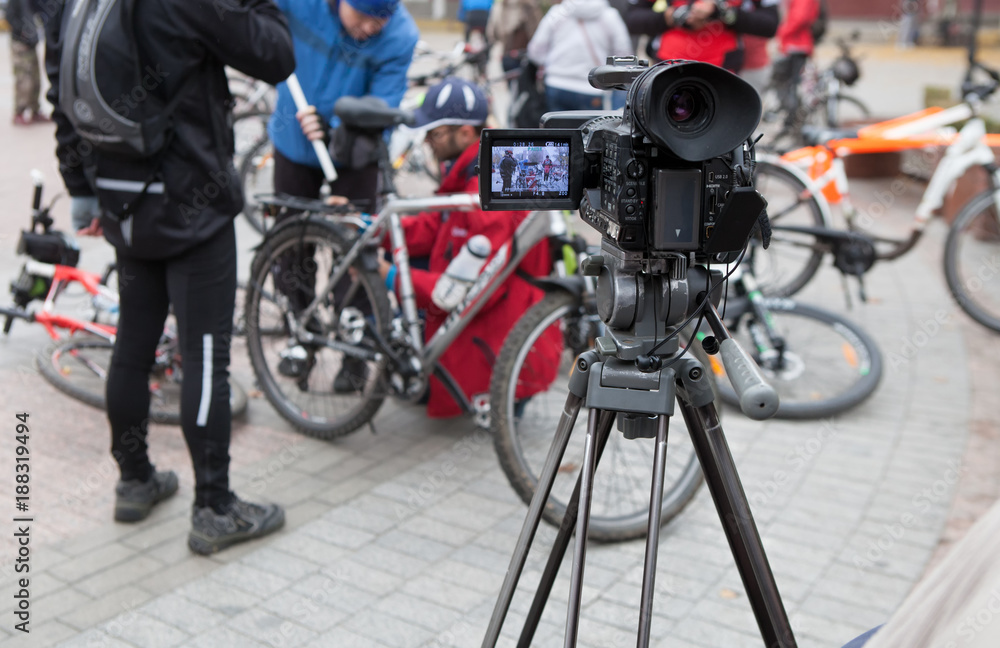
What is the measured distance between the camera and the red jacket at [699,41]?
605 centimetres

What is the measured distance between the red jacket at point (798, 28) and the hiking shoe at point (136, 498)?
9.03 metres

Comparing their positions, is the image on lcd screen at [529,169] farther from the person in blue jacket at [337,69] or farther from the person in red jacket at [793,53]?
the person in red jacket at [793,53]

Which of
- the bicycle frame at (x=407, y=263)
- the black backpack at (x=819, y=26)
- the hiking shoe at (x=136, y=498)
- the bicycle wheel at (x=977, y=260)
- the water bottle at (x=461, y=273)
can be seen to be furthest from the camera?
the black backpack at (x=819, y=26)

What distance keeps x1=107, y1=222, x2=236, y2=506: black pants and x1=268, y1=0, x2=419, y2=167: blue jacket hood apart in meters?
1.47

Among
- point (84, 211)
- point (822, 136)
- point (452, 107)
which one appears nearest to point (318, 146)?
point (452, 107)

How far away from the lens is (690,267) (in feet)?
6.48

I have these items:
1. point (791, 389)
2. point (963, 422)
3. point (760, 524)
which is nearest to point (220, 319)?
point (760, 524)

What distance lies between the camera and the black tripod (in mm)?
1895

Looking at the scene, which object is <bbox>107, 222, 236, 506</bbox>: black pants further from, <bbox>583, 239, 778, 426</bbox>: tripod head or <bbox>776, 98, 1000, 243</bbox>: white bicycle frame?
<bbox>776, 98, 1000, 243</bbox>: white bicycle frame

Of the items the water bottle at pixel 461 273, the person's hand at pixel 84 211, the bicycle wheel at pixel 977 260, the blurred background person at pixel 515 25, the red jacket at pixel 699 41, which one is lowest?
the bicycle wheel at pixel 977 260

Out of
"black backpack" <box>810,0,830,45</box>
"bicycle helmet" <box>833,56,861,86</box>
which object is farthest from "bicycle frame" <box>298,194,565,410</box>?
"black backpack" <box>810,0,830,45</box>

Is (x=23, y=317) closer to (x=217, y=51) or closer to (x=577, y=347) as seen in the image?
(x=217, y=51)

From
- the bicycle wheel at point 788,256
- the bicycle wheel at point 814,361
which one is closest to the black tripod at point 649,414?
the bicycle wheel at point 814,361

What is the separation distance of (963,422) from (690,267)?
3.29 meters
